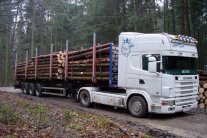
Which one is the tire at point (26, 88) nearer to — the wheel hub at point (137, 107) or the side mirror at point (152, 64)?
the wheel hub at point (137, 107)

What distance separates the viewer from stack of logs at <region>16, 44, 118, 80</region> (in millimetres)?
13984

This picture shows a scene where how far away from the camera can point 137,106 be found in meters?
12.3

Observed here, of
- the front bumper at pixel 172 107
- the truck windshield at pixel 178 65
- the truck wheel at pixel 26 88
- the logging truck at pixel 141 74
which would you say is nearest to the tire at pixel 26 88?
the truck wheel at pixel 26 88

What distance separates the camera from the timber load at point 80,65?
45.0 feet

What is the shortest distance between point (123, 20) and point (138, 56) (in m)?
21.0

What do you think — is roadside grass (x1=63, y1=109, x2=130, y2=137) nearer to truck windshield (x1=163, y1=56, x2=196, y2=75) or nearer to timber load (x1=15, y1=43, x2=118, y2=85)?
truck windshield (x1=163, y1=56, x2=196, y2=75)

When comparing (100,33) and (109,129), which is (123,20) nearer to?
(100,33)

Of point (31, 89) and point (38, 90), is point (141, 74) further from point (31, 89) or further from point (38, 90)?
point (31, 89)

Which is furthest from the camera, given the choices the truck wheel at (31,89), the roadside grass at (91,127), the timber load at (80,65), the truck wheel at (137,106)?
the truck wheel at (31,89)

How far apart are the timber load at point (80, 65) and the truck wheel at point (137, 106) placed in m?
1.47

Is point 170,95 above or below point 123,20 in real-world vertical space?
below

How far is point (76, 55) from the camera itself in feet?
53.0

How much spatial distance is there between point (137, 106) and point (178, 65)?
2278 mm

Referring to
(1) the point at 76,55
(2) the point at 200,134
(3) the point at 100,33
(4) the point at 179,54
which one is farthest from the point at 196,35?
(2) the point at 200,134
